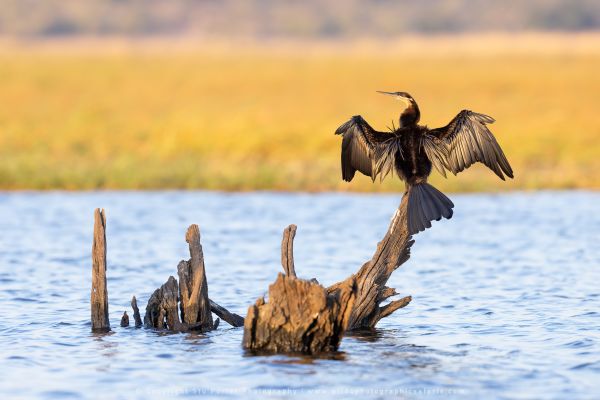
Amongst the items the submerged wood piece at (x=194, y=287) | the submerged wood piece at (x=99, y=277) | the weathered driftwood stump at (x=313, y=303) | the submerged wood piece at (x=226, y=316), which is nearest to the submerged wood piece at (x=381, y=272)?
the weathered driftwood stump at (x=313, y=303)

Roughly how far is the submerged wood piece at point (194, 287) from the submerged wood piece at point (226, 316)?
0.43 feet

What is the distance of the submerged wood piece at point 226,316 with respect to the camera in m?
11.5

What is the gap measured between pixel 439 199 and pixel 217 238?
8303 millimetres

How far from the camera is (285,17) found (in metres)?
88.2

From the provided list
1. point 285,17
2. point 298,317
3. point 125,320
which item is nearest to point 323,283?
point 125,320

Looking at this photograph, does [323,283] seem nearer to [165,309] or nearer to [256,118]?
[165,309]

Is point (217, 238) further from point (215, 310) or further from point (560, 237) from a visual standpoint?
point (215, 310)

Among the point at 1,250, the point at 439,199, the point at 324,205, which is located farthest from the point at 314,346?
the point at 324,205

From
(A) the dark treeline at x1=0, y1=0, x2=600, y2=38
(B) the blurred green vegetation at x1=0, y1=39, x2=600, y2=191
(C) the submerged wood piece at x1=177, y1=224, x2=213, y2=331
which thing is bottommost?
(C) the submerged wood piece at x1=177, y1=224, x2=213, y2=331

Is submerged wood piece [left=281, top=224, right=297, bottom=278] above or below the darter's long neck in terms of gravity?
below

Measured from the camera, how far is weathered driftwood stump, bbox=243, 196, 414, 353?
32.8 feet

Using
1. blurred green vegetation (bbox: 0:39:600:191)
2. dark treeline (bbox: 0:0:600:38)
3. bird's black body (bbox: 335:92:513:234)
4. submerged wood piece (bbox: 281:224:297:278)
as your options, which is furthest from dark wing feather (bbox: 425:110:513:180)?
dark treeline (bbox: 0:0:600:38)

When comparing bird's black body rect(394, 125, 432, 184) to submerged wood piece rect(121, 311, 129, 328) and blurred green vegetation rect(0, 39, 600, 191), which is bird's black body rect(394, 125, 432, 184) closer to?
submerged wood piece rect(121, 311, 129, 328)

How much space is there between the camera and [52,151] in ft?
87.3
